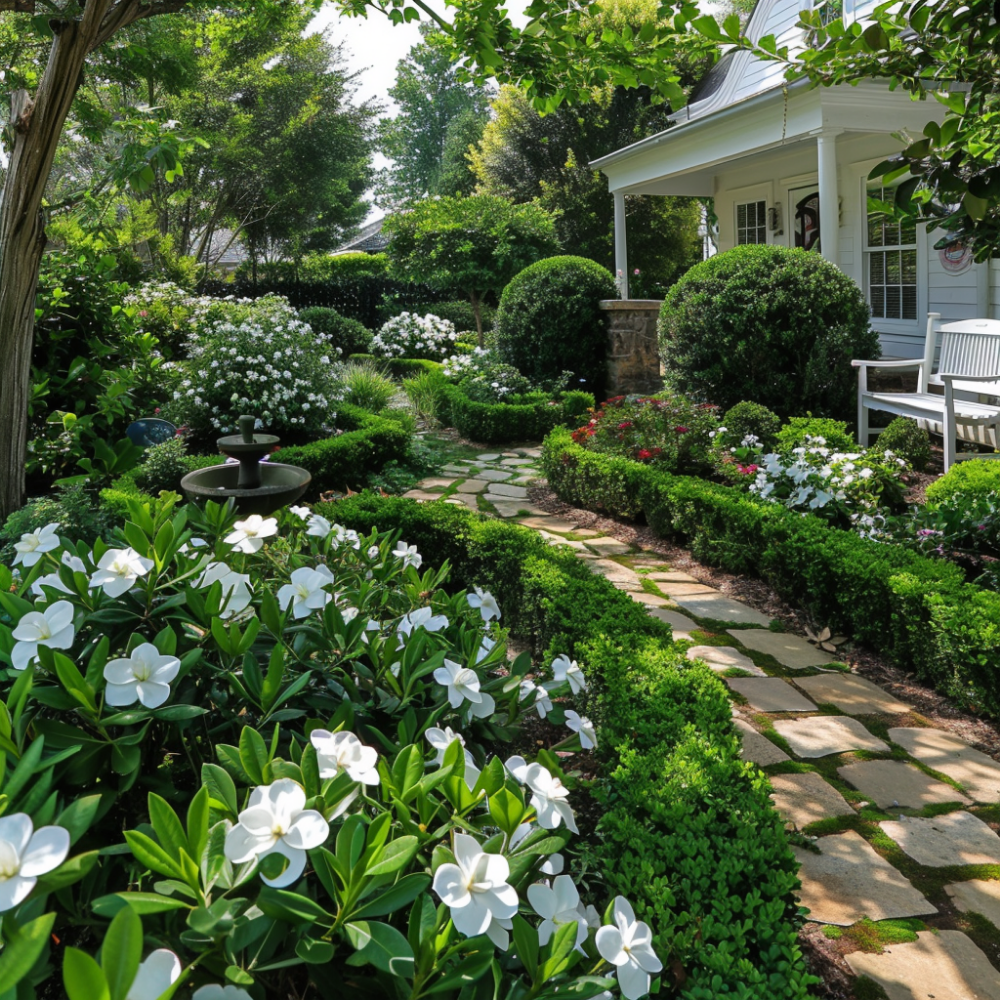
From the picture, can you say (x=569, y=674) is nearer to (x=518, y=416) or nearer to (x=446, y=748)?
(x=446, y=748)

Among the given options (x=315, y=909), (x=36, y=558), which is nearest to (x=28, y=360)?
(x=36, y=558)

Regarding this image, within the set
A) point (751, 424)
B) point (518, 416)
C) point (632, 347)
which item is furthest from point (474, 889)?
point (632, 347)

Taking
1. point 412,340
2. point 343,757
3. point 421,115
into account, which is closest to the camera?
point 343,757

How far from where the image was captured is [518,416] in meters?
9.84

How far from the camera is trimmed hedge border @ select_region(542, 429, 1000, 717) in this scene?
3.39 meters

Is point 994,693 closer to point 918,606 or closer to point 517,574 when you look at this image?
point 918,606

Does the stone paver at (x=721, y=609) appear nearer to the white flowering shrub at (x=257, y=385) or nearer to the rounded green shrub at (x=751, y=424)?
the rounded green shrub at (x=751, y=424)

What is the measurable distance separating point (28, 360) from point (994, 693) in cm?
511

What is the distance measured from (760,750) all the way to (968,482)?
260 centimetres

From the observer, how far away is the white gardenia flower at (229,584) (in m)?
1.68

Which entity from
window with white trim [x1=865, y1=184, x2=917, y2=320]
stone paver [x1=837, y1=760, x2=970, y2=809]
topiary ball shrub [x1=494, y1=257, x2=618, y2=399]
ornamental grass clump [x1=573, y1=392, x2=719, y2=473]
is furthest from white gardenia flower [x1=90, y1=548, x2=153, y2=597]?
window with white trim [x1=865, y1=184, x2=917, y2=320]

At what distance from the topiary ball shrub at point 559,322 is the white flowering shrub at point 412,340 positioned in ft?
13.6

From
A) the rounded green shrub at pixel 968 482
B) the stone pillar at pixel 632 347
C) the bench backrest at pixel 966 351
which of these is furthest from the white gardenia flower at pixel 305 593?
the stone pillar at pixel 632 347

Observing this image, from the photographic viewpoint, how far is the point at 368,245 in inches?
1575
